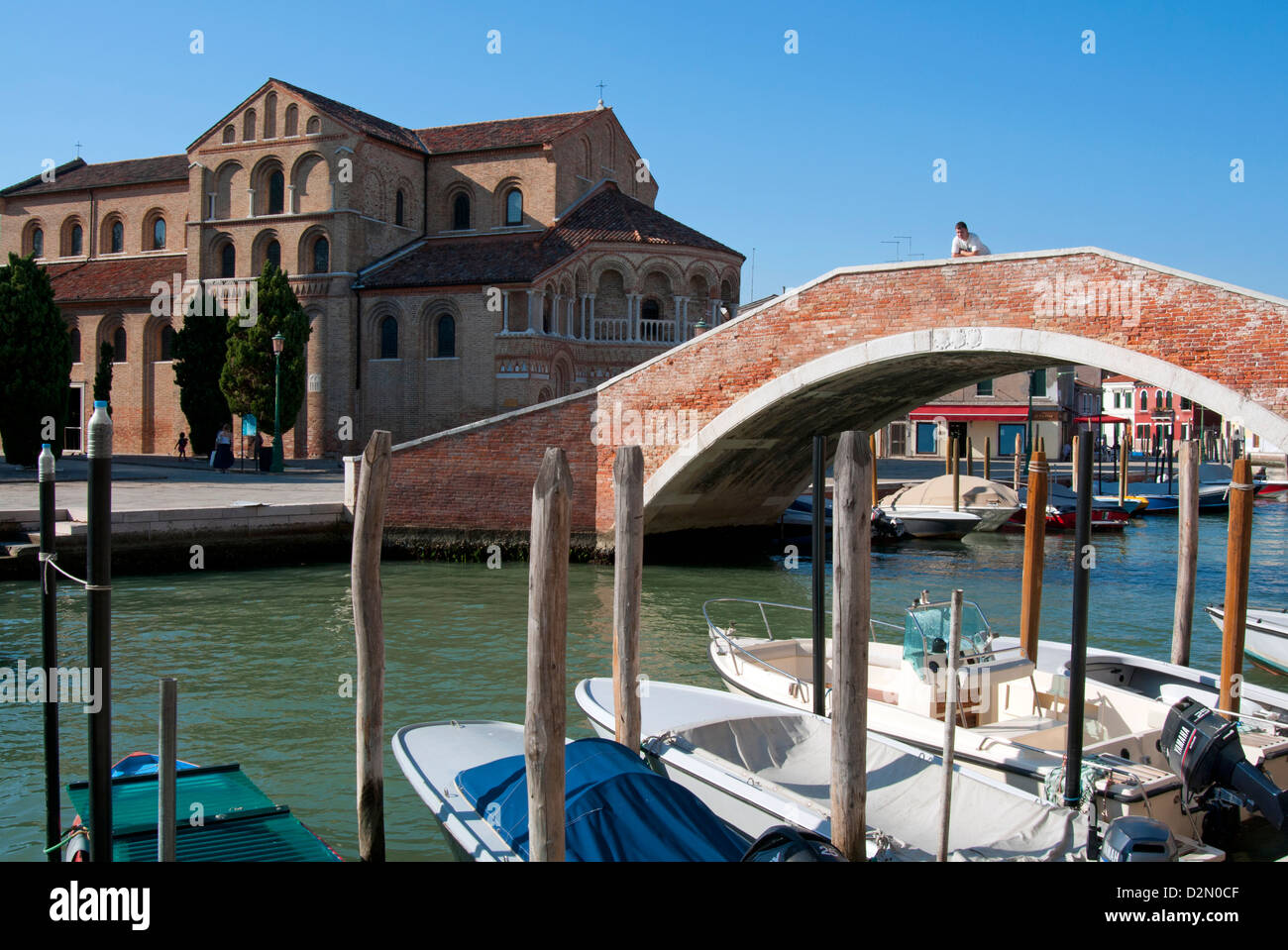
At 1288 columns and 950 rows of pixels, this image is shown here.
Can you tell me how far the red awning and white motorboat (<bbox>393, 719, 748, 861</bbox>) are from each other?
35.3 meters

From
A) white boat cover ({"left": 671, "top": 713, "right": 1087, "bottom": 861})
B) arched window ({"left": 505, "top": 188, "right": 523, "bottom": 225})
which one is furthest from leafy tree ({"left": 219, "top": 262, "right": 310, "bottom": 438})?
white boat cover ({"left": 671, "top": 713, "right": 1087, "bottom": 861})

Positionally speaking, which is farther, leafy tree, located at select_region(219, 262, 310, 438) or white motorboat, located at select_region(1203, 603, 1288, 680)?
leafy tree, located at select_region(219, 262, 310, 438)

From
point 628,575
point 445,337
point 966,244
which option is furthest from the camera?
point 445,337

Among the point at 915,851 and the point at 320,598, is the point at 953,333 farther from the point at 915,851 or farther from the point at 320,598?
the point at 915,851

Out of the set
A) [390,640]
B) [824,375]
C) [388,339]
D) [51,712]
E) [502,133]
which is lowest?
[390,640]

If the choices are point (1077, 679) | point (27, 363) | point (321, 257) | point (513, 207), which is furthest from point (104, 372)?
point (1077, 679)

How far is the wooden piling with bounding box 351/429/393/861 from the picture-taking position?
16.4ft

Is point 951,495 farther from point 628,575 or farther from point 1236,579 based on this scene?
point 628,575

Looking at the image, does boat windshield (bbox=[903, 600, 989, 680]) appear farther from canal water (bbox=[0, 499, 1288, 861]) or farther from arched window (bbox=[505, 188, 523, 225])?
arched window (bbox=[505, 188, 523, 225])

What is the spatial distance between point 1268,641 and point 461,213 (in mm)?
23298

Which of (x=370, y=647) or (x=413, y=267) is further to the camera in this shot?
(x=413, y=267)

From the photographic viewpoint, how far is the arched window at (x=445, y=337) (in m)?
27.0

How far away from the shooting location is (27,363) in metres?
20.6

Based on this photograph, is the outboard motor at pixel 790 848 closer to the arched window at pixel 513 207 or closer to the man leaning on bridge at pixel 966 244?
the man leaning on bridge at pixel 966 244
